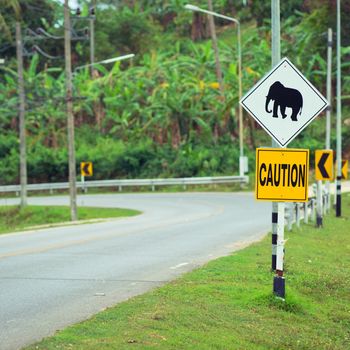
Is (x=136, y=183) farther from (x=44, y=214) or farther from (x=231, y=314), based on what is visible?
(x=231, y=314)

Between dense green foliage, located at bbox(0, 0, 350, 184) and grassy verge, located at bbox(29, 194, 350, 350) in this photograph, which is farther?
dense green foliage, located at bbox(0, 0, 350, 184)

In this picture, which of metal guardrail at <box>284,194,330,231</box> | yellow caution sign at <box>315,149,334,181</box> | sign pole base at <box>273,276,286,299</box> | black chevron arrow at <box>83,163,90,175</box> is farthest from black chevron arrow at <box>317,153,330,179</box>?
black chevron arrow at <box>83,163,90,175</box>

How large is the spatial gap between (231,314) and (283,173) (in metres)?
1.85

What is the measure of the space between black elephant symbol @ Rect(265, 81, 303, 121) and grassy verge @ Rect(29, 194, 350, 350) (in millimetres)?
2448

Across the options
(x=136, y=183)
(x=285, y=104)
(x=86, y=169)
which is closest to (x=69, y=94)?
(x=86, y=169)

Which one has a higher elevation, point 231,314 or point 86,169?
point 86,169

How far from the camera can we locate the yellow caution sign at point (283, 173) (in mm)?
10656

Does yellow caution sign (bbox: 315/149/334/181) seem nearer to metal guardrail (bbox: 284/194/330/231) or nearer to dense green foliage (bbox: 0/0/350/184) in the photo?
metal guardrail (bbox: 284/194/330/231)

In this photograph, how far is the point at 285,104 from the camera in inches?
420

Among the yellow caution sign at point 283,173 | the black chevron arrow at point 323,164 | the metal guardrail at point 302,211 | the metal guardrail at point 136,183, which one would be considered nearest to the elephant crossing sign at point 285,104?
the yellow caution sign at point 283,173

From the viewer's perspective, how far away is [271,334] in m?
9.77

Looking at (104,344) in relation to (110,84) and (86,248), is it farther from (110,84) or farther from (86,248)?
(110,84)

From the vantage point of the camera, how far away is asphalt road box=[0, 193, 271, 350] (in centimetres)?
1062

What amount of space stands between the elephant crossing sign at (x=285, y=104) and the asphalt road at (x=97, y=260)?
10.3 feet
